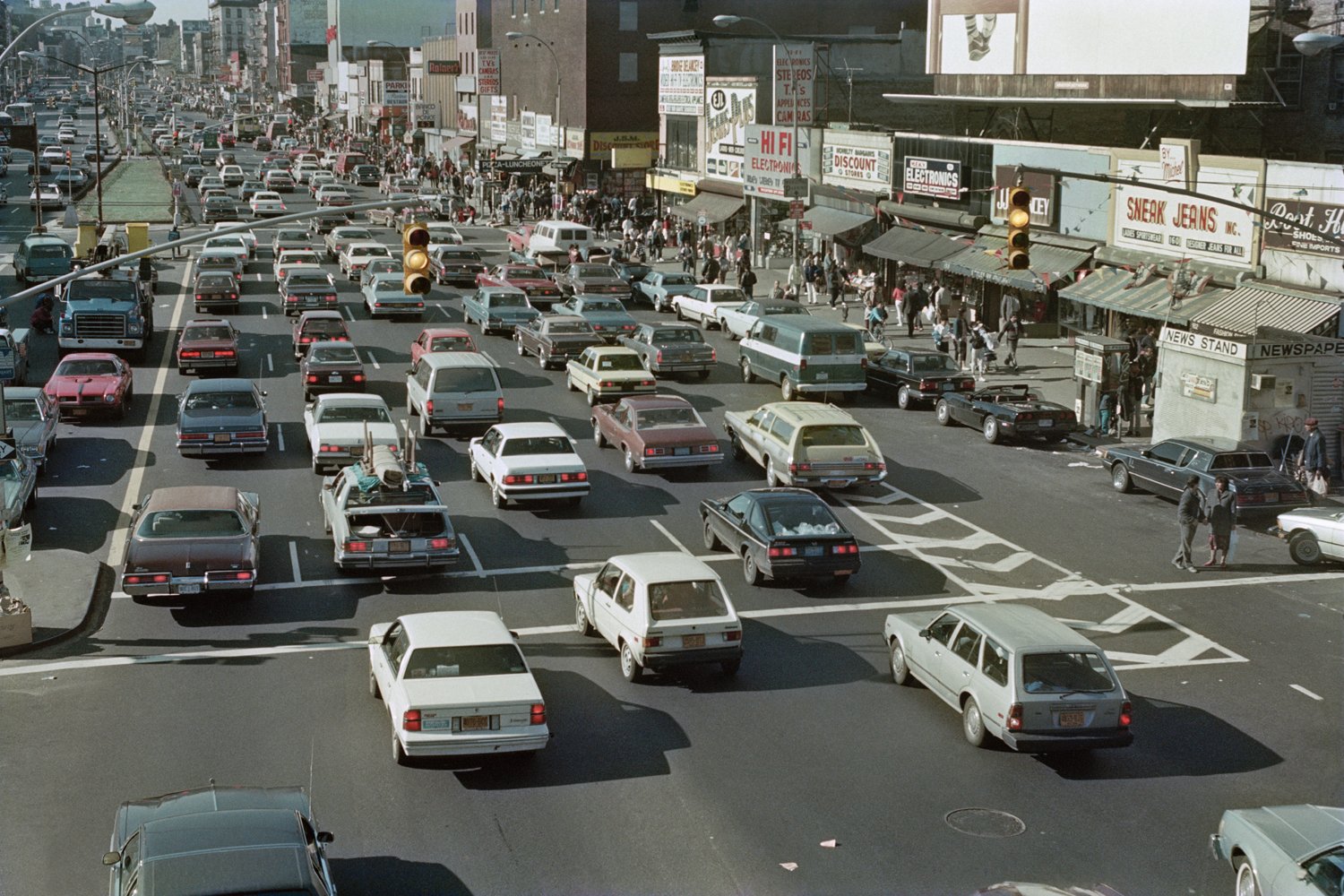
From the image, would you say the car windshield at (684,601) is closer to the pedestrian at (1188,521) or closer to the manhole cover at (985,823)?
the manhole cover at (985,823)

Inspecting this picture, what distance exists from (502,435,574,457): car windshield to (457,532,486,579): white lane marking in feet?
7.89

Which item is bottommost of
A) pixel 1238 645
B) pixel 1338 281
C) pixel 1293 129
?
pixel 1238 645

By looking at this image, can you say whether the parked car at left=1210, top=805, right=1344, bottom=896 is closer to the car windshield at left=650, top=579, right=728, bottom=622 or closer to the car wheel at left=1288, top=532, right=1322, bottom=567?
the car windshield at left=650, top=579, right=728, bottom=622

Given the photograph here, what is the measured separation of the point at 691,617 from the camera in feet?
62.3

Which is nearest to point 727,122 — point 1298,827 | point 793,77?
point 793,77

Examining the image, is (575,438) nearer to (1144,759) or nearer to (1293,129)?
(1144,759)

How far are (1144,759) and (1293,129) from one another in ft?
100

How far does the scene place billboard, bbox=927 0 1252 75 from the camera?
A: 39.9 m

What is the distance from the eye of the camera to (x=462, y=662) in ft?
54.4

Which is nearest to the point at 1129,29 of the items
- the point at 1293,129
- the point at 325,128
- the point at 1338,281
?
the point at 1293,129

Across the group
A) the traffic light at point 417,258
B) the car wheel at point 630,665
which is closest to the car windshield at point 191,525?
the traffic light at point 417,258

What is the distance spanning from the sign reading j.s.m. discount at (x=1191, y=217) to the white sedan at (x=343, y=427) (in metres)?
17.1

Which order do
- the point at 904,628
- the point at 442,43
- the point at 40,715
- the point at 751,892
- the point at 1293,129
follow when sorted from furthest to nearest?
the point at 442,43 < the point at 1293,129 < the point at 904,628 < the point at 40,715 < the point at 751,892

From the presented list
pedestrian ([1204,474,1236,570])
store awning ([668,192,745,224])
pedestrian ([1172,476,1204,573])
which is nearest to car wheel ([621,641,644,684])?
pedestrian ([1172,476,1204,573])
